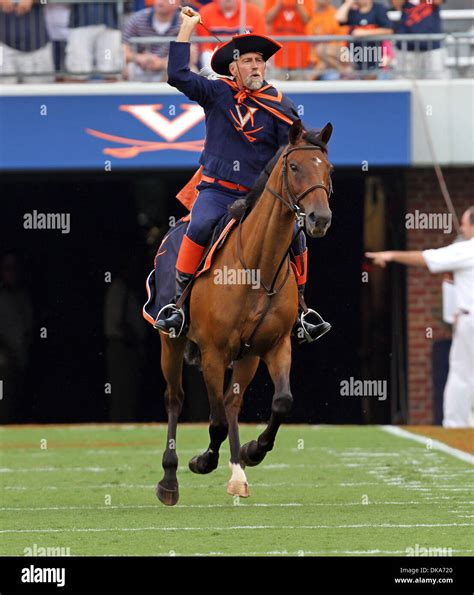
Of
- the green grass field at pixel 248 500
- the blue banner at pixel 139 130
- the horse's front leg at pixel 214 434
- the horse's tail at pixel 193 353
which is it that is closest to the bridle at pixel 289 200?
the horse's front leg at pixel 214 434

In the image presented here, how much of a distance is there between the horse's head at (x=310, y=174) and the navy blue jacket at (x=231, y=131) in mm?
862

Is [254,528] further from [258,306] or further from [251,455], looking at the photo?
[258,306]

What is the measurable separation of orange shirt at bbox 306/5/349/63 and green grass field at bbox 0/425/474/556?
484cm

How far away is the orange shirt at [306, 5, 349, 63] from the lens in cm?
1917

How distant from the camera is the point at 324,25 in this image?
19.3 metres

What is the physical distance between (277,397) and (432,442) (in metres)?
5.89

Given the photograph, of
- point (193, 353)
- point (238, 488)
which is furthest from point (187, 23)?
point (238, 488)

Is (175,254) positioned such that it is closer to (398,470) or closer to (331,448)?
(398,470)

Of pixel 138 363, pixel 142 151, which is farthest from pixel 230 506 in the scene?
pixel 138 363

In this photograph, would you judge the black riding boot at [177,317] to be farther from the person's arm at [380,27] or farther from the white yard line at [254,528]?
the person's arm at [380,27]

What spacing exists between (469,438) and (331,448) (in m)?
1.45

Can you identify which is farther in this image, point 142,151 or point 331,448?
point 142,151

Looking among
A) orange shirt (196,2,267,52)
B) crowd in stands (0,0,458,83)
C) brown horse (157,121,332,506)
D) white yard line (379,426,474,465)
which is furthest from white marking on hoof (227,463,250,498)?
crowd in stands (0,0,458,83)

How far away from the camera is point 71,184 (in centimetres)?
1989
